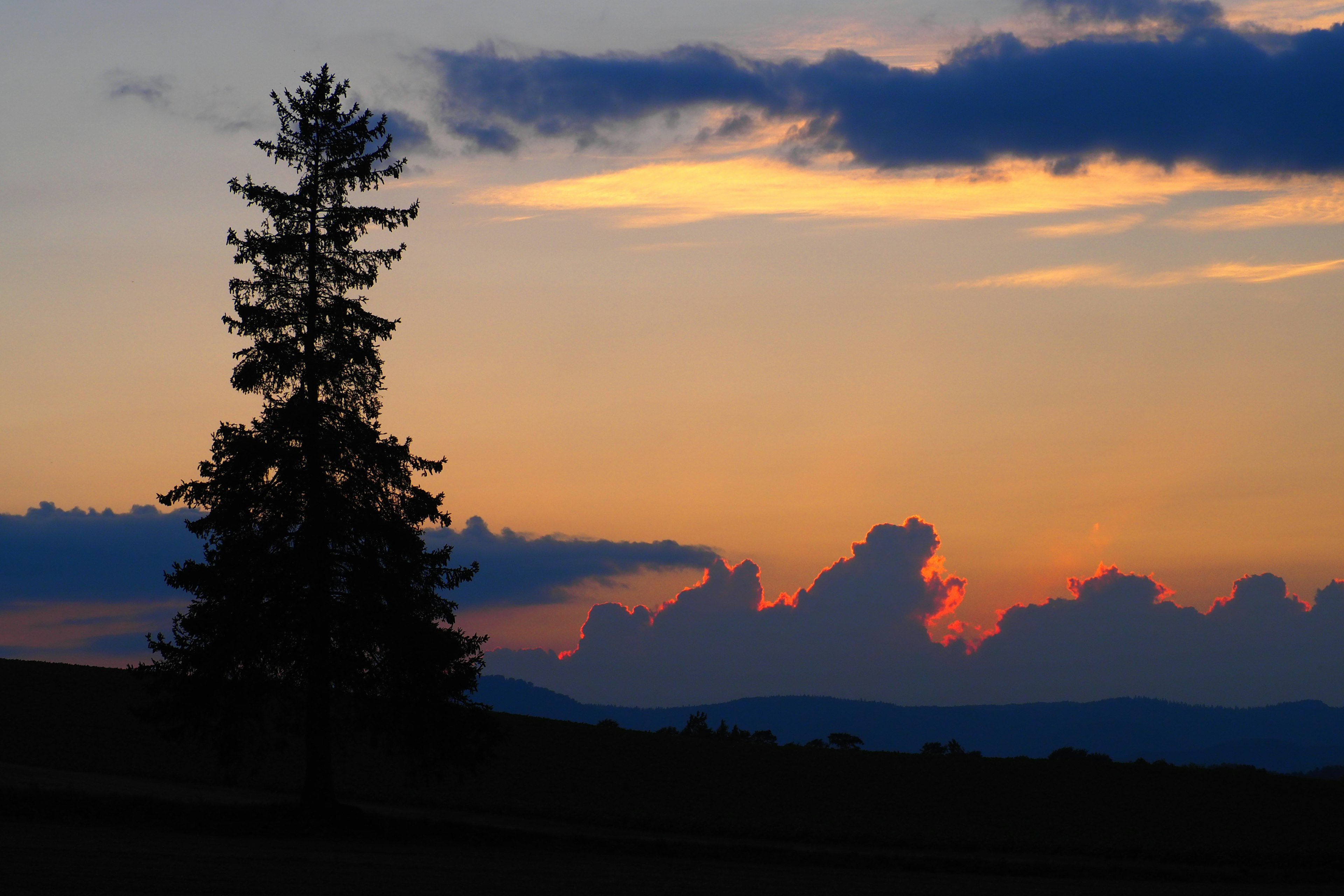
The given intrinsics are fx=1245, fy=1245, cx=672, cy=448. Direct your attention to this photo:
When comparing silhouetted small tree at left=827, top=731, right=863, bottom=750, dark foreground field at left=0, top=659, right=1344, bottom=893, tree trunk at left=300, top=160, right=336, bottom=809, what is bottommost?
silhouetted small tree at left=827, top=731, right=863, bottom=750

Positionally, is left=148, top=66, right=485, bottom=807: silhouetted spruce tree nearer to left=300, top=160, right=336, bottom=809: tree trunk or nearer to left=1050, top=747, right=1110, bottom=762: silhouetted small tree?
left=300, top=160, right=336, bottom=809: tree trunk

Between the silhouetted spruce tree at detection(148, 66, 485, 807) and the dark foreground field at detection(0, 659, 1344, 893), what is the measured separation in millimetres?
2984

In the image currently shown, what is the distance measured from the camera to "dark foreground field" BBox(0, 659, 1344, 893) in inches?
1093

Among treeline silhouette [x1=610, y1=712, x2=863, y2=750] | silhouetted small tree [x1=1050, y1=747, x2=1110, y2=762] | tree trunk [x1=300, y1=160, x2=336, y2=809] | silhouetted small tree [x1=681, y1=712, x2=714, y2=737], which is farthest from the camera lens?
silhouetted small tree [x1=681, y1=712, x2=714, y2=737]

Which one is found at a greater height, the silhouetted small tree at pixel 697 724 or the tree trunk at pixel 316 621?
the tree trunk at pixel 316 621

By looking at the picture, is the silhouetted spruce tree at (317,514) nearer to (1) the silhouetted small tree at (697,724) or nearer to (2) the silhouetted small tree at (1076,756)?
(2) the silhouetted small tree at (1076,756)

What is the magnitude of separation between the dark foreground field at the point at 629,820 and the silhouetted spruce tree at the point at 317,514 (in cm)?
298

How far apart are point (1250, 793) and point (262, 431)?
47.7 metres

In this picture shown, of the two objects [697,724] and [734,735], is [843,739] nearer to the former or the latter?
[697,724]

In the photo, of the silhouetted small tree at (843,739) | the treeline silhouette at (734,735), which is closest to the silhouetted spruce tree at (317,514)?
the treeline silhouette at (734,735)

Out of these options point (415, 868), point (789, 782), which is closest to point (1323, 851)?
point (789, 782)

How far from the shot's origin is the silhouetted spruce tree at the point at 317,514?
33688 mm

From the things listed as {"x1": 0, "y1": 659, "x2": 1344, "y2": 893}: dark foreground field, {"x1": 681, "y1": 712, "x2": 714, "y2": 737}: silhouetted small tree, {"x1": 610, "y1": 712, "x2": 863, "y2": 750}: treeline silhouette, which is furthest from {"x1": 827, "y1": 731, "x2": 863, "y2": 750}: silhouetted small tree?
{"x1": 0, "y1": 659, "x2": 1344, "y2": 893}: dark foreground field

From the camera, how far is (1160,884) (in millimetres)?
35906
